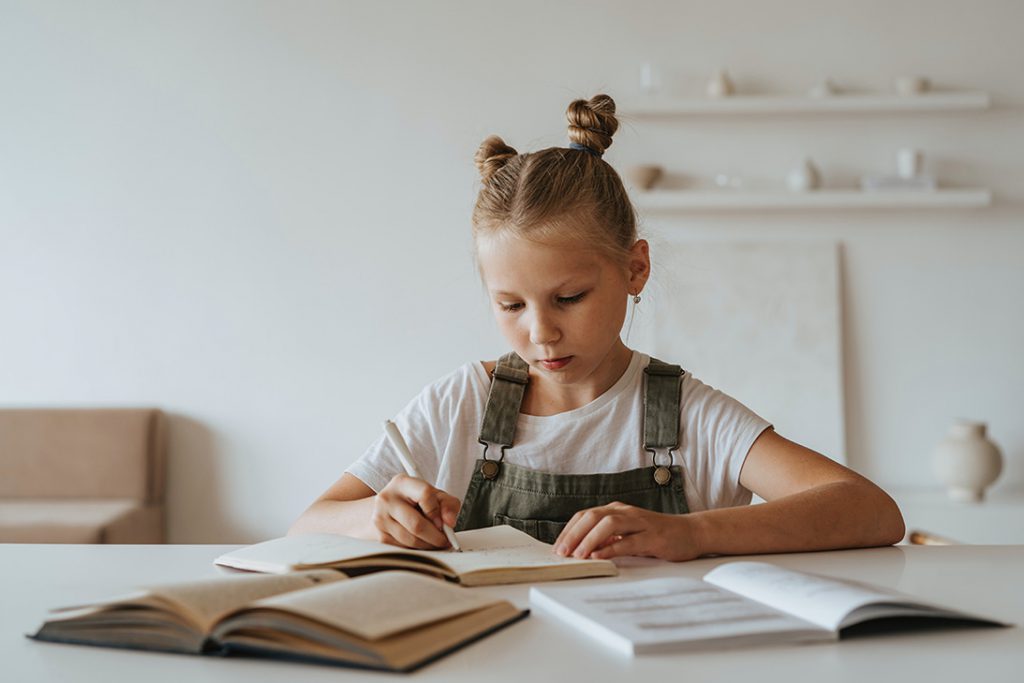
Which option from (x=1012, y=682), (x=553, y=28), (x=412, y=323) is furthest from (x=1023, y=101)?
(x=1012, y=682)

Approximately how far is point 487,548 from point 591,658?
413 millimetres

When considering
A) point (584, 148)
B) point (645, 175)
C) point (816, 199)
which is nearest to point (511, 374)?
point (584, 148)

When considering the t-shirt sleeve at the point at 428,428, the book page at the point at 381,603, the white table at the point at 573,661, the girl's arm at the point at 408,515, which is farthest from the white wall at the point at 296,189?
the book page at the point at 381,603

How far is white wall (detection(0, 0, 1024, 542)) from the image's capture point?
3.54m

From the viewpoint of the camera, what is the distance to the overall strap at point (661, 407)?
159 centimetres

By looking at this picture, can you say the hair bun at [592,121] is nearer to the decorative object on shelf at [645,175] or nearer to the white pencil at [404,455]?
the white pencil at [404,455]

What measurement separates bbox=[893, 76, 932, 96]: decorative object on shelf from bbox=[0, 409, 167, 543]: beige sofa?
2.63 metres

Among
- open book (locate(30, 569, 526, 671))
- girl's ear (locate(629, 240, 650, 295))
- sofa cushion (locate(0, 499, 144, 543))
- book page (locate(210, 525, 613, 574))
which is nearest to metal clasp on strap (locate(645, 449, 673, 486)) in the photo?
girl's ear (locate(629, 240, 650, 295))

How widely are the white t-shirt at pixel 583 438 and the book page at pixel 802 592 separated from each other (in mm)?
540

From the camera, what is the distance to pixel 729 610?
2.87 ft

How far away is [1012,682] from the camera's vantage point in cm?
73

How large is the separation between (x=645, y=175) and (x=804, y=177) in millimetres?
507

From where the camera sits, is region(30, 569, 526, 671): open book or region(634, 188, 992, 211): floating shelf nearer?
region(30, 569, 526, 671): open book

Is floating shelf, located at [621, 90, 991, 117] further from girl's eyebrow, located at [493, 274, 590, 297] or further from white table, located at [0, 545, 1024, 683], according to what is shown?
white table, located at [0, 545, 1024, 683]
